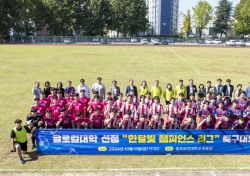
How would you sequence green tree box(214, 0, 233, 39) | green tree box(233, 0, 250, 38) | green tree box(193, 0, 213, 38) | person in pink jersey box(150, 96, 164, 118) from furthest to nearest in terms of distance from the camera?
green tree box(193, 0, 213, 38), green tree box(214, 0, 233, 39), green tree box(233, 0, 250, 38), person in pink jersey box(150, 96, 164, 118)

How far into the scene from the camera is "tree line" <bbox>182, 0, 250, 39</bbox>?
83375 millimetres

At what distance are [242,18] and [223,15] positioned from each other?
8.61 meters

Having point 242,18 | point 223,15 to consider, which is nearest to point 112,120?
point 242,18

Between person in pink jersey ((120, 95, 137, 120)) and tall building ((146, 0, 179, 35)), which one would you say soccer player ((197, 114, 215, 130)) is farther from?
tall building ((146, 0, 179, 35))

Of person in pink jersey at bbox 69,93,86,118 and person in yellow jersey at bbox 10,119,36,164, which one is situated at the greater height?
person in pink jersey at bbox 69,93,86,118

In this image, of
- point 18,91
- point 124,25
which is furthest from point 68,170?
point 124,25

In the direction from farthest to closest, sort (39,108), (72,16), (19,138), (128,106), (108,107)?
(72,16) < (39,108) < (128,106) < (108,107) < (19,138)

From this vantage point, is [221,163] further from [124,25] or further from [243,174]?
[124,25]

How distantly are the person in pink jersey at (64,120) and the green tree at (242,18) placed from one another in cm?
8463

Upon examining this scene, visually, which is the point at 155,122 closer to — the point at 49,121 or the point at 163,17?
the point at 49,121

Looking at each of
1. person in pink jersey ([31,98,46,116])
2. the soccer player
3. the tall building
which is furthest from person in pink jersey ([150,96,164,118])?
the tall building

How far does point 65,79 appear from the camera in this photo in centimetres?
2123

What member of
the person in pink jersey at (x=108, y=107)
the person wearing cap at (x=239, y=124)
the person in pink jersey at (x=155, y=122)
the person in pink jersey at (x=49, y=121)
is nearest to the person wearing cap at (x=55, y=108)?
the person in pink jersey at (x=49, y=121)

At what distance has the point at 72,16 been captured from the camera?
74.2 metres
